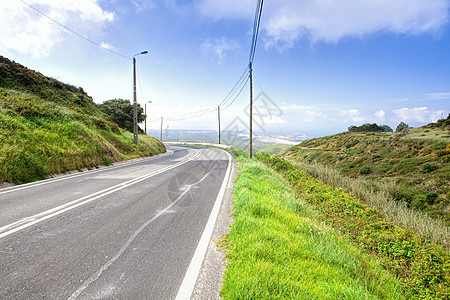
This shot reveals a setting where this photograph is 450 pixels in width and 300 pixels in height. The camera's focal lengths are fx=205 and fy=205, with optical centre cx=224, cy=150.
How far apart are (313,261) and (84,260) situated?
10.3ft

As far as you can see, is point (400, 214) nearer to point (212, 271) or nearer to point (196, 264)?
point (212, 271)

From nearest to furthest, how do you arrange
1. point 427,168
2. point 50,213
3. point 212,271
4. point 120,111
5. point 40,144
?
1. point 212,271
2. point 50,213
3. point 40,144
4. point 427,168
5. point 120,111

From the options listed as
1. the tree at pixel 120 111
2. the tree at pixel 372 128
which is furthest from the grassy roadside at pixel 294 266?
the tree at pixel 372 128

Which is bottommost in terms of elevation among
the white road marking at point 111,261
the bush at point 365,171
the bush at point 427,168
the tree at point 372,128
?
the bush at point 365,171

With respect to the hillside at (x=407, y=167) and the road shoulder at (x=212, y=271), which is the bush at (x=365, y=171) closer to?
the hillside at (x=407, y=167)

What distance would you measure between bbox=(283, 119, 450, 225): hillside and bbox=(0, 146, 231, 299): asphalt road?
18.0m

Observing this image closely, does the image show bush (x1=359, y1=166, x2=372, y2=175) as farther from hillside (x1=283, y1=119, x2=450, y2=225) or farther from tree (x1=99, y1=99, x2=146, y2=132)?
tree (x1=99, y1=99, x2=146, y2=132)

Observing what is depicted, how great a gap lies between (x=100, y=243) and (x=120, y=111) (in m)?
31.4

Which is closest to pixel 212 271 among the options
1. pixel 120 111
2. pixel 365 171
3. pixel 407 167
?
pixel 120 111

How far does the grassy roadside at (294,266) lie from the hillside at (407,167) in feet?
52.7

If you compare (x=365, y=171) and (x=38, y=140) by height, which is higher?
(x=38, y=140)

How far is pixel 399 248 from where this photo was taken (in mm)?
4391

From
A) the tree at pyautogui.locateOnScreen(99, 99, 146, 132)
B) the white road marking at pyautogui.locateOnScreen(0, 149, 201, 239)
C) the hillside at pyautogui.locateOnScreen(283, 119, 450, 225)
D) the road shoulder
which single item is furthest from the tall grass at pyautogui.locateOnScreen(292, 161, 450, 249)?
the tree at pyautogui.locateOnScreen(99, 99, 146, 132)

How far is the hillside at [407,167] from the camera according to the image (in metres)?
17.4
